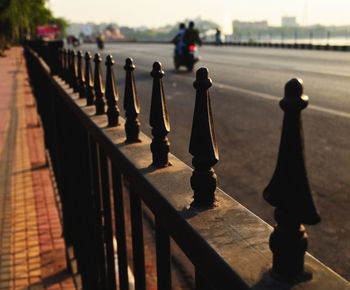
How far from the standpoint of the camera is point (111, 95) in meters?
1.85

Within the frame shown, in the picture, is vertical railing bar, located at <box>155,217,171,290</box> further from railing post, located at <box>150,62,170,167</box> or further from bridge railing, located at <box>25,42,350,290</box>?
railing post, located at <box>150,62,170,167</box>

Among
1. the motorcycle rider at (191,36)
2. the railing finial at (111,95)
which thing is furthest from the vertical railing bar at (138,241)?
the motorcycle rider at (191,36)

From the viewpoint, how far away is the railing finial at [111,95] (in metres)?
1.80

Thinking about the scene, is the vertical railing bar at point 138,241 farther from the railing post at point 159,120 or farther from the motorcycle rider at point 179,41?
the motorcycle rider at point 179,41

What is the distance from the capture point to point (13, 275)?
3303 millimetres

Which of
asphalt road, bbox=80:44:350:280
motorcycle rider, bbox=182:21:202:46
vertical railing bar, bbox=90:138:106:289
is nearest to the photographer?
vertical railing bar, bbox=90:138:106:289

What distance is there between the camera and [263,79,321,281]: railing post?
2.27 feet

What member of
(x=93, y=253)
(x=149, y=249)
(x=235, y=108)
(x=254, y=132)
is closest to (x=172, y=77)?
(x=235, y=108)

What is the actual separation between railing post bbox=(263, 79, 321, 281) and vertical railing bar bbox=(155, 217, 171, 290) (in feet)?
1.29

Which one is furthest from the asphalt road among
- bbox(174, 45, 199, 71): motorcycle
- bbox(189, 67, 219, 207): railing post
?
bbox(174, 45, 199, 71): motorcycle

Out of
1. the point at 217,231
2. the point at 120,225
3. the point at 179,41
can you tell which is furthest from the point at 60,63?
the point at 179,41

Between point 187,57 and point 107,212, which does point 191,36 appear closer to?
point 187,57

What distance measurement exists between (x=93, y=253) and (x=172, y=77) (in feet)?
46.1

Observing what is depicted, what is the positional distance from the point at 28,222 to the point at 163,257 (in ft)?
11.1
